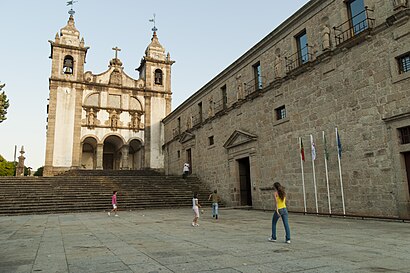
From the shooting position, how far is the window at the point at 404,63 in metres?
10.3

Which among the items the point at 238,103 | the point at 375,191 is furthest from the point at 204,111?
the point at 375,191

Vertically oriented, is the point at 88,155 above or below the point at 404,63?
above

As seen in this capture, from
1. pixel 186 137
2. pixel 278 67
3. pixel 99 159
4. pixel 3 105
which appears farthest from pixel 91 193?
pixel 278 67

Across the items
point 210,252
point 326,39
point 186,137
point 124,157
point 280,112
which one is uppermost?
point 326,39

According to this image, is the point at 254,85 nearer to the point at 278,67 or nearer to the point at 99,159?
the point at 278,67

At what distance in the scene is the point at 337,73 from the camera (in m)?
12.7

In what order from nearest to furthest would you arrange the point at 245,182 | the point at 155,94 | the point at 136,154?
the point at 245,182 → the point at 155,94 → the point at 136,154

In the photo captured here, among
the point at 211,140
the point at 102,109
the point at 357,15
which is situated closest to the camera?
the point at 357,15

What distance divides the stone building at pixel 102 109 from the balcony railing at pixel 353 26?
24.4 meters

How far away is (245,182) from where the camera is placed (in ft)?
65.3

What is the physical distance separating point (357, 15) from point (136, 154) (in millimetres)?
28422

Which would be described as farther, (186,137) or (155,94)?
(155,94)

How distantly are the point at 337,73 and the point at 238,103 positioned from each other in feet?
24.4

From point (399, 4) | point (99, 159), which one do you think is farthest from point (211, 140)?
point (399, 4)
